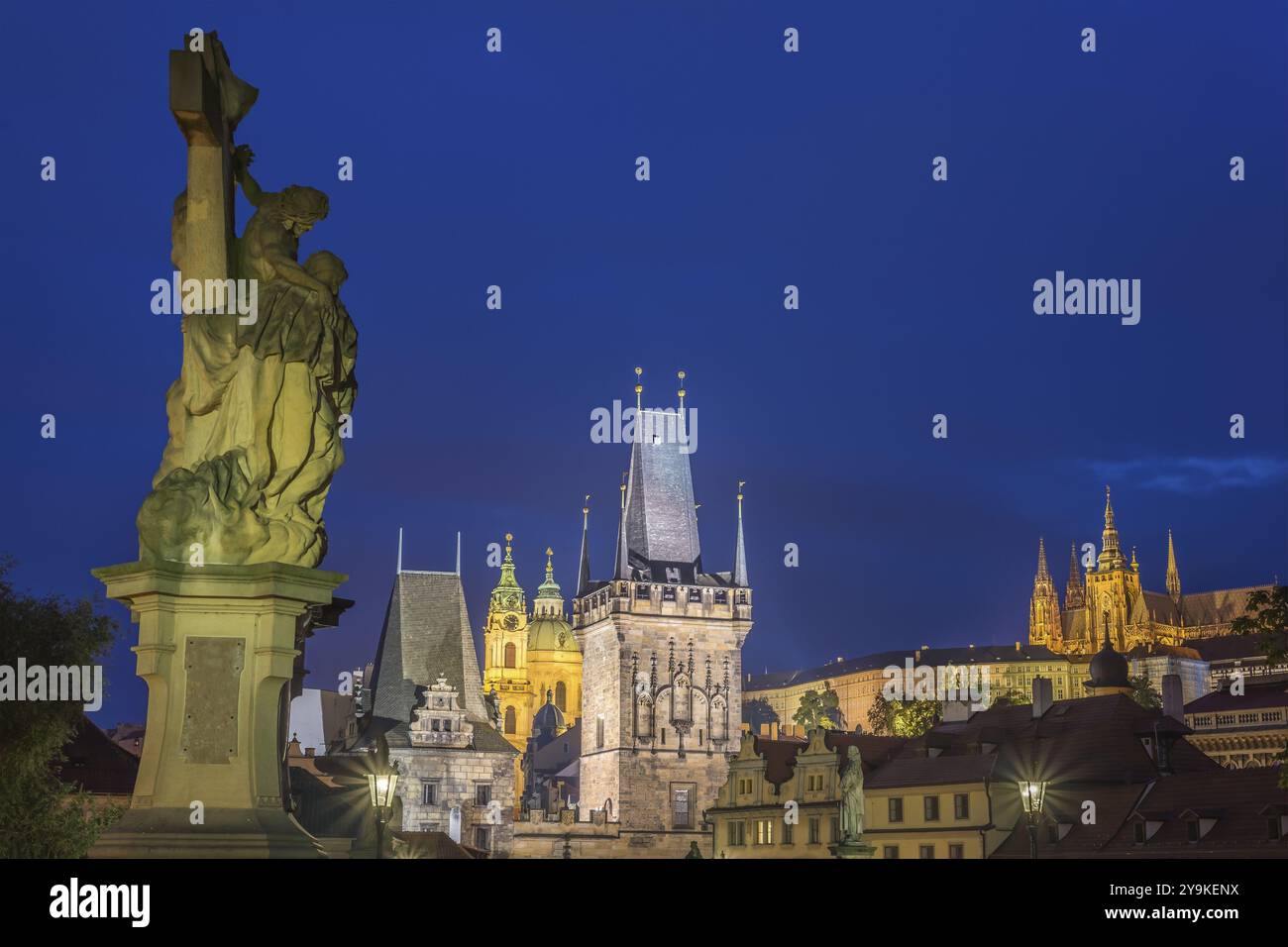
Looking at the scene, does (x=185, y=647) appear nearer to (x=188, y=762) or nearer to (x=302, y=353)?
(x=188, y=762)

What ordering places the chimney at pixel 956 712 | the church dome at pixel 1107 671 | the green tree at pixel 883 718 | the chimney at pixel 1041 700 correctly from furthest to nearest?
the green tree at pixel 883 718 → the church dome at pixel 1107 671 → the chimney at pixel 956 712 → the chimney at pixel 1041 700

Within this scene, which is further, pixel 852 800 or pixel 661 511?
pixel 661 511

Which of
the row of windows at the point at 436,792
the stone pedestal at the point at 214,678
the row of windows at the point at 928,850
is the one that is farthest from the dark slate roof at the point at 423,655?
the stone pedestal at the point at 214,678

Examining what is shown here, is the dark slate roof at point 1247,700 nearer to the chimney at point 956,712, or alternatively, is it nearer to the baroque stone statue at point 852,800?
the chimney at point 956,712

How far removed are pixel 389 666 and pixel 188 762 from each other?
86.6 meters

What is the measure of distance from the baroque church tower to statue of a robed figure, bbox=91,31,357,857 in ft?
339

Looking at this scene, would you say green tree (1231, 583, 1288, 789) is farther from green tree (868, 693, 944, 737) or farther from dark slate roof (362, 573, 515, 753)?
green tree (868, 693, 944, 737)

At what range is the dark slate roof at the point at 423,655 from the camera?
95.5 meters

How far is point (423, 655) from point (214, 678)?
86816 mm

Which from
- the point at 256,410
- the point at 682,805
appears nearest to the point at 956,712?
the point at 682,805

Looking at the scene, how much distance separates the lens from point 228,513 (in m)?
11.3

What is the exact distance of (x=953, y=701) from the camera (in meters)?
85.2

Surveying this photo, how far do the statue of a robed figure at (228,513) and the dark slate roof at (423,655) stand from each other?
84.4 meters

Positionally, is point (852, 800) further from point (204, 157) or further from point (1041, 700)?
point (1041, 700)
